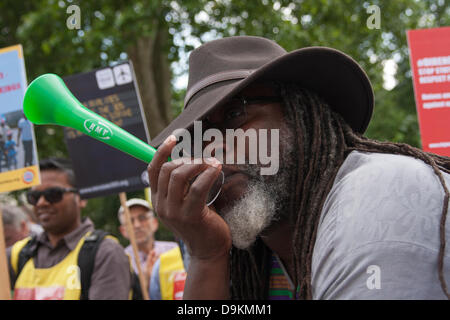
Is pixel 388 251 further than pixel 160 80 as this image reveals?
No

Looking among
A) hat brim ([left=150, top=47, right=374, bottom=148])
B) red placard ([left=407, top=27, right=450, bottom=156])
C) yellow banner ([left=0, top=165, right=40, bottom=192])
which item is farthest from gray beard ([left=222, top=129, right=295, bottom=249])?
yellow banner ([left=0, top=165, right=40, bottom=192])

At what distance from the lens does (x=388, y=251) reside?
41.4 inches

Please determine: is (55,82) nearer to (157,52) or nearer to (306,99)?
(306,99)

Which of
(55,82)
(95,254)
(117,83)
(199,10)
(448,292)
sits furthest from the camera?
(199,10)

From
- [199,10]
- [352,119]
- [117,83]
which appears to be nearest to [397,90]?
[199,10]

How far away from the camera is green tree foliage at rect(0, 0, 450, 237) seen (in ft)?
25.6

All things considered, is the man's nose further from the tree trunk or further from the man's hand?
the tree trunk

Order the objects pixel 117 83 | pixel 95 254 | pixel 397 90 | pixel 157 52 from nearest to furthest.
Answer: pixel 95 254 < pixel 117 83 < pixel 157 52 < pixel 397 90

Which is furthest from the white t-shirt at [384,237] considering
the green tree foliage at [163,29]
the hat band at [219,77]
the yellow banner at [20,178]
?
the green tree foliage at [163,29]

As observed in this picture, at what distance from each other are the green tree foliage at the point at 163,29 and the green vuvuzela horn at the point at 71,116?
5811 mm

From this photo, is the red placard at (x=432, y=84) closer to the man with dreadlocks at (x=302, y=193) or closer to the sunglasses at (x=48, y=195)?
the man with dreadlocks at (x=302, y=193)

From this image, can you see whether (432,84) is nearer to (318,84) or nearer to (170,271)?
(318,84)
